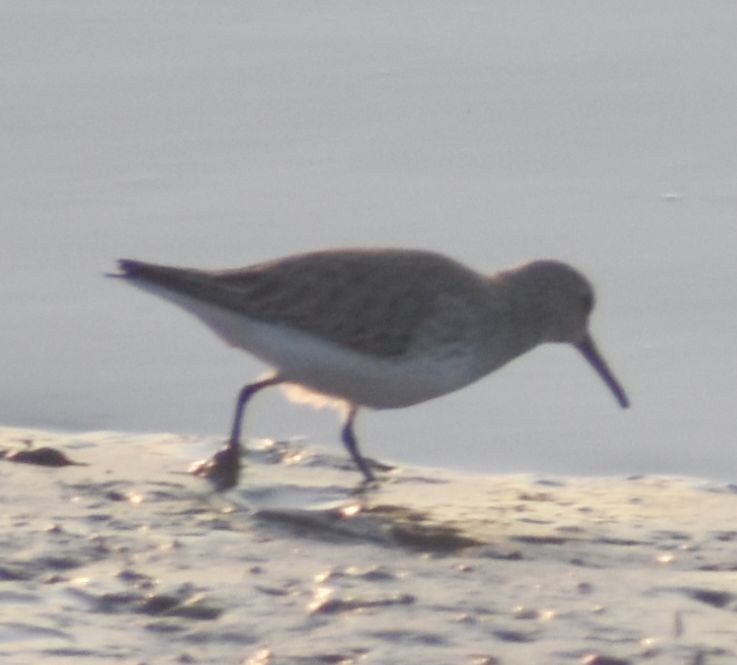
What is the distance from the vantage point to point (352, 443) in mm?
6500

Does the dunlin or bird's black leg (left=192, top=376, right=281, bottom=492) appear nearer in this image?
bird's black leg (left=192, top=376, right=281, bottom=492)

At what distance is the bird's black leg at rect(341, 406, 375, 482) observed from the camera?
6379 millimetres

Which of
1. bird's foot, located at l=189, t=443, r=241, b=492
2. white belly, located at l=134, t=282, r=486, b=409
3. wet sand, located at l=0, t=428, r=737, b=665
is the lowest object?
wet sand, located at l=0, t=428, r=737, b=665

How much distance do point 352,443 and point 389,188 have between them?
2.16 metres

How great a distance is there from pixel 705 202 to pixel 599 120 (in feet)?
2.79

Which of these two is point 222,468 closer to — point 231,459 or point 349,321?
point 231,459

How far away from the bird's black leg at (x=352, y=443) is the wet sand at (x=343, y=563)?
2.8 inches

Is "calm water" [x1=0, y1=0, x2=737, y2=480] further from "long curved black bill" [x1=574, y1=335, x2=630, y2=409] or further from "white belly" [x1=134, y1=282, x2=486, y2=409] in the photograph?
"white belly" [x1=134, y1=282, x2=486, y2=409]

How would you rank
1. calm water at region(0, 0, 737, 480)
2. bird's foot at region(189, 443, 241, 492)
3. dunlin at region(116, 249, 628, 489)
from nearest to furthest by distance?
bird's foot at region(189, 443, 241, 492), dunlin at region(116, 249, 628, 489), calm water at region(0, 0, 737, 480)

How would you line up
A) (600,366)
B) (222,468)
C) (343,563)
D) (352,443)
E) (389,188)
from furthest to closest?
1. (389,188)
2. (600,366)
3. (352,443)
4. (222,468)
5. (343,563)

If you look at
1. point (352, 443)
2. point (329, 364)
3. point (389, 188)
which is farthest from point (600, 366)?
point (389, 188)

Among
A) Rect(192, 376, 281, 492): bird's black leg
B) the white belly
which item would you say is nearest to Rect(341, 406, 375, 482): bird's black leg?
the white belly

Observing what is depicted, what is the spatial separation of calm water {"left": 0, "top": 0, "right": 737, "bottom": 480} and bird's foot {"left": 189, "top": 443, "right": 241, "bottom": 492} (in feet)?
2.62

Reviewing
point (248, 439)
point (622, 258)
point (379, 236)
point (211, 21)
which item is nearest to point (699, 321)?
point (622, 258)
